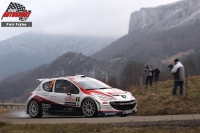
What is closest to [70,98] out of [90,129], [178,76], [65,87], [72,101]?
[72,101]

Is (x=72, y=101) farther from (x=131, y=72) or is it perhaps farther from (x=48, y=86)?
(x=131, y=72)

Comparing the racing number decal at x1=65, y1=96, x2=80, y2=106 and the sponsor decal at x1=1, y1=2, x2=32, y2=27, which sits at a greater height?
the sponsor decal at x1=1, y1=2, x2=32, y2=27

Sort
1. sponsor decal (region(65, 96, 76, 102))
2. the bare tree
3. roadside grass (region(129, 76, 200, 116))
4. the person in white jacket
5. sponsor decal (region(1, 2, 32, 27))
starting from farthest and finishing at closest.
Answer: the bare tree → sponsor decal (region(1, 2, 32, 27)) → the person in white jacket → roadside grass (region(129, 76, 200, 116)) → sponsor decal (region(65, 96, 76, 102))

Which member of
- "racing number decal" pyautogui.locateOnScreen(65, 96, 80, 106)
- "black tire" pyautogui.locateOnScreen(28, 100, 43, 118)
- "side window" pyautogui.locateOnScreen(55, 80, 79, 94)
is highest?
"side window" pyautogui.locateOnScreen(55, 80, 79, 94)

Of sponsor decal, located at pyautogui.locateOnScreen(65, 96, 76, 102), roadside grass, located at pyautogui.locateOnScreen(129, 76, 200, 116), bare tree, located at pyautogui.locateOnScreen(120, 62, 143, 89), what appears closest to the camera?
sponsor decal, located at pyautogui.locateOnScreen(65, 96, 76, 102)

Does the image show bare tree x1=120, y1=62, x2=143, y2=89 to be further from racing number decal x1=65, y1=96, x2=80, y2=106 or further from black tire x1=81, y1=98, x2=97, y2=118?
black tire x1=81, y1=98, x2=97, y2=118

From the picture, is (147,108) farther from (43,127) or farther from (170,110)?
(43,127)

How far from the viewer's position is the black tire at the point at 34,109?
1281 centimetres

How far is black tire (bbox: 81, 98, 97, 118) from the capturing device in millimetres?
11078

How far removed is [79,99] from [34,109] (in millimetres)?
2365

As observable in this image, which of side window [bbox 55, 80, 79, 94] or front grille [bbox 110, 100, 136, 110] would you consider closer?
front grille [bbox 110, 100, 136, 110]

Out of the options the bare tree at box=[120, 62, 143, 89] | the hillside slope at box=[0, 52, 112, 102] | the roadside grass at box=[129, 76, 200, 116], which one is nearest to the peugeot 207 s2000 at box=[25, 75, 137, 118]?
the roadside grass at box=[129, 76, 200, 116]

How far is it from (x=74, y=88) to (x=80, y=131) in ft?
14.5

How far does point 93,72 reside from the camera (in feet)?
540
